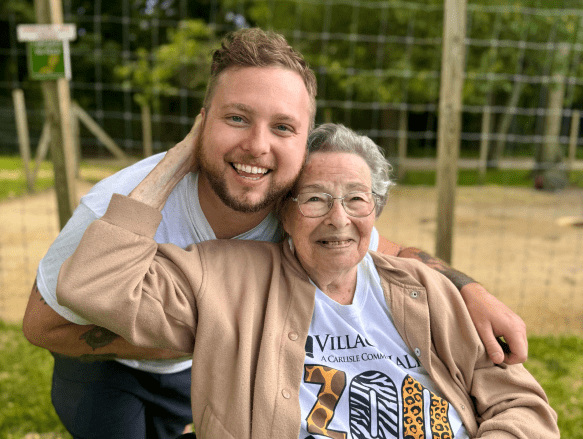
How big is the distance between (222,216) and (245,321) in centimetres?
40

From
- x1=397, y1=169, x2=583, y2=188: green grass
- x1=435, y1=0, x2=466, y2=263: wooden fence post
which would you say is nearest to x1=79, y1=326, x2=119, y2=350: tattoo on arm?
x1=435, y1=0, x2=466, y2=263: wooden fence post

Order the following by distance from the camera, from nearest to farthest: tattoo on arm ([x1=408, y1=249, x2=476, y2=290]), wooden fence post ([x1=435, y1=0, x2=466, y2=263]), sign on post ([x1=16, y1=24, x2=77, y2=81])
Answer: tattoo on arm ([x1=408, y1=249, x2=476, y2=290])
sign on post ([x1=16, y1=24, x2=77, y2=81])
wooden fence post ([x1=435, y1=0, x2=466, y2=263])

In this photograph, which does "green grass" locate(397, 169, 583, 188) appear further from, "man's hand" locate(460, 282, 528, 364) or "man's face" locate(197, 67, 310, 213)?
"man's face" locate(197, 67, 310, 213)

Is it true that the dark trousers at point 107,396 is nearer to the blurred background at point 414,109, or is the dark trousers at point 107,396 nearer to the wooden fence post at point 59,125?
the wooden fence post at point 59,125

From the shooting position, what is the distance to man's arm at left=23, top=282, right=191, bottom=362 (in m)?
Result: 1.75

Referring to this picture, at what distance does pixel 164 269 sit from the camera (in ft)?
5.18

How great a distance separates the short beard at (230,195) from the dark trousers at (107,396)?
2.62 ft

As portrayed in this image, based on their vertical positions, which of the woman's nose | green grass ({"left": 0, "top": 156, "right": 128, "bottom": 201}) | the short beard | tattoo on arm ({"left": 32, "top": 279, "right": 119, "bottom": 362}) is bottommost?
green grass ({"left": 0, "top": 156, "right": 128, "bottom": 201})

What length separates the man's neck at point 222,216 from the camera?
1792mm

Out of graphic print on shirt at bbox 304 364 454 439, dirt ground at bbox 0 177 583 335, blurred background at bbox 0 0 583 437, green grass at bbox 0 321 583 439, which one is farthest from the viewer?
blurred background at bbox 0 0 583 437

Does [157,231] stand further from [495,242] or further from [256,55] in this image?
[495,242]

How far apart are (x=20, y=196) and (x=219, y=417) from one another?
33.6 feet

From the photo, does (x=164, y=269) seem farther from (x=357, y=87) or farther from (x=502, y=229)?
(x=357, y=87)

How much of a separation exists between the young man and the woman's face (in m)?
0.07
